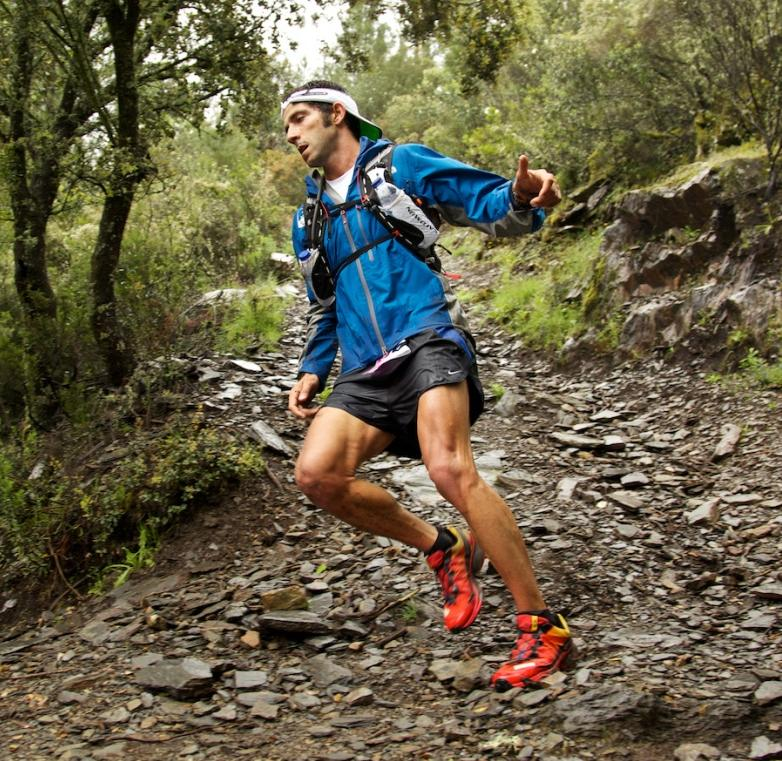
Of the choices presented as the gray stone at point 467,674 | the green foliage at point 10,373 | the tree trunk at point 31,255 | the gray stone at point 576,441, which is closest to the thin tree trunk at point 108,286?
the tree trunk at point 31,255

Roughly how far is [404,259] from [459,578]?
1471 mm

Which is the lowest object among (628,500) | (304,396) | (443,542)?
(628,500)


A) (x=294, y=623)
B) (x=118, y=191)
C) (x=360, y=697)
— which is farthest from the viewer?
(x=118, y=191)

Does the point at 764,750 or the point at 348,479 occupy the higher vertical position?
the point at 348,479

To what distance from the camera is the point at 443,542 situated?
12.4ft

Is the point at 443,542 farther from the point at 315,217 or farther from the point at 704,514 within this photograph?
the point at 704,514

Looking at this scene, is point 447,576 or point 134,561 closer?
point 447,576

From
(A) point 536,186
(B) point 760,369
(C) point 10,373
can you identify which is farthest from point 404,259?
(C) point 10,373

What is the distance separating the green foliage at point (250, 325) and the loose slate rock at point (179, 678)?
5.22 m

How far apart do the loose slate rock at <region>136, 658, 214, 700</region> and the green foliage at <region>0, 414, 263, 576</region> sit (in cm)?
142

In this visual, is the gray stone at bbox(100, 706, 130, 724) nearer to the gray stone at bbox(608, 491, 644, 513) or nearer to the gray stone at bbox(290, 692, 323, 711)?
the gray stone at bbox(290, 692, 323, 711)

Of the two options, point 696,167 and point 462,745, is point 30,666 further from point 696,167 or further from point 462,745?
point 696,167

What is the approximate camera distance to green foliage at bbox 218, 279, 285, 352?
354 inches

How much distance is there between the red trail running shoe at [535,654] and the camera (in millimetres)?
3305
